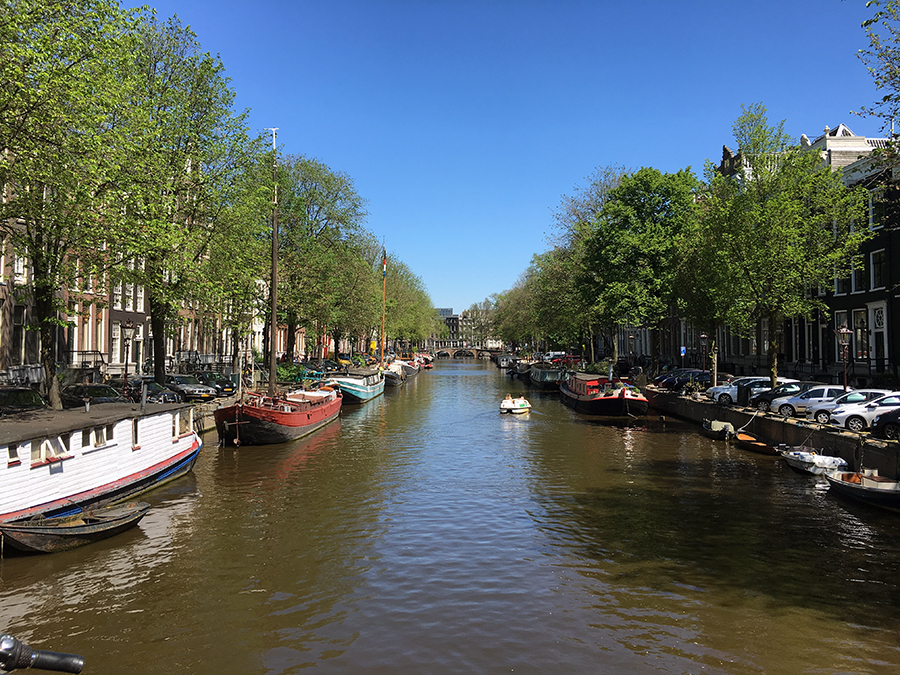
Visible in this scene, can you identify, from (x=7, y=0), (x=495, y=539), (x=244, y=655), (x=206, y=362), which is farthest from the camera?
(x=206, y=362)

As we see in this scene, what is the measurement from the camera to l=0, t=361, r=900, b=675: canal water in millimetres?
10617

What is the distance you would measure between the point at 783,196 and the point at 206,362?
51.0 meters

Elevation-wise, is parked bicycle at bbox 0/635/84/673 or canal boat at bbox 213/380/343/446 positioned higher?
parked bicycle at bbox 0/635/84/673

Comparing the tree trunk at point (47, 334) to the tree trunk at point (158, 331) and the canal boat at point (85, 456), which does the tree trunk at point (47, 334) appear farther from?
the tree trunk at point (158, 331)

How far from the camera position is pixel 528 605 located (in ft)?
41.2

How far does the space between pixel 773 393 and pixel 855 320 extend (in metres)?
17.1

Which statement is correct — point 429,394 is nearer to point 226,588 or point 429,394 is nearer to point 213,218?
point 213,218

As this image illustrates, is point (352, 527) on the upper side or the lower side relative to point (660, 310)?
lower

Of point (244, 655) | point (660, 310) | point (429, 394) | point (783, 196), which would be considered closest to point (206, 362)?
point (429, 394)

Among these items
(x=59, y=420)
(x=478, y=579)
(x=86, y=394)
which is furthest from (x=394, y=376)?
(x=478, y=579)

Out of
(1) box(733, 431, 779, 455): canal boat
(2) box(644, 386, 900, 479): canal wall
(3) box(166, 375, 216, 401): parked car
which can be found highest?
(3) box(166, 375, 216, 401): parked car

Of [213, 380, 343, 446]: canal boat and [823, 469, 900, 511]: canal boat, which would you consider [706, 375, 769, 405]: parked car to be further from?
[213, 380, 343, 446]: canal boat

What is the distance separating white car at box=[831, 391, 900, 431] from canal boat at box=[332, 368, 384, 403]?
115ft

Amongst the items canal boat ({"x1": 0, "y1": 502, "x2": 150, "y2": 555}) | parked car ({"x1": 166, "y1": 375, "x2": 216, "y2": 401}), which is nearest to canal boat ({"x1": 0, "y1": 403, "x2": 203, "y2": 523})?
canal boat ({"x1": 0, "y1": 502, "x2": 150, "y2": 555})
